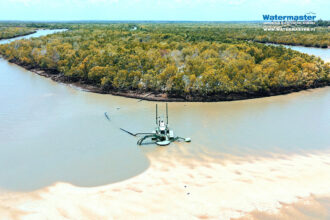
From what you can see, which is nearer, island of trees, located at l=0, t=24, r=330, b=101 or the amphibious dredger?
the amphibious dredger

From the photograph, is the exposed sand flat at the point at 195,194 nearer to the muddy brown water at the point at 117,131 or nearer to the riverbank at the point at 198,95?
the muddy brown water at the point at 117,131

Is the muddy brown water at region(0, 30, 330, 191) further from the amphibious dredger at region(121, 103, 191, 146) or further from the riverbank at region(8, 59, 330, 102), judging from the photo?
the riverbank at region(8, 59, 330, 102)

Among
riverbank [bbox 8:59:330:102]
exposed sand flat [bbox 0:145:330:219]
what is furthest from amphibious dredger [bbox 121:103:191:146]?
riverbank [bbox 8:59:330:102]

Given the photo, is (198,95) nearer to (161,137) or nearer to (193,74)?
(193,74)

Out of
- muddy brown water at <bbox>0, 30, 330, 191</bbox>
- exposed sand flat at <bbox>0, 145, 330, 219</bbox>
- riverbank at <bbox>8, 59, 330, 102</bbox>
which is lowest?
exposed sand flat at <bbox>0, 145, 330, 219</bbox>

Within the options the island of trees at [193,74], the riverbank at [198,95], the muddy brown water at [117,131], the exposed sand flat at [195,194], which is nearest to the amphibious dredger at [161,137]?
the muddy brown water at [117,131]

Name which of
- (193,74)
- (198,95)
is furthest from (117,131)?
(193,74)
